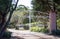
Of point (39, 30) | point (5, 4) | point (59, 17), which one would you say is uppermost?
point (5, 4)

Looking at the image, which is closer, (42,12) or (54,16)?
(54,16)

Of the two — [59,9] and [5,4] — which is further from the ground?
[5,4]

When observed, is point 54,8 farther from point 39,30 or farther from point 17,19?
point 17,19

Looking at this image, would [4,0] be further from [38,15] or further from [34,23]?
[34,23]

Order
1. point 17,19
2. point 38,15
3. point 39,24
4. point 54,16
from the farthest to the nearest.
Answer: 1. point 17,19
2. point 39,24
3. point 38,15
4. point 54,16

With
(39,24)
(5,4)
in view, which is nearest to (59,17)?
(39,24)

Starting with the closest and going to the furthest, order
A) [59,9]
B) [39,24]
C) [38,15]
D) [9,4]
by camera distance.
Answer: [9,4] → [59,9] → [38,15] → [39,24]

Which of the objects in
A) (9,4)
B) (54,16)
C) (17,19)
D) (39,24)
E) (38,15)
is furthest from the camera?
(17,19)

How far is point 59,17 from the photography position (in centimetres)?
2255

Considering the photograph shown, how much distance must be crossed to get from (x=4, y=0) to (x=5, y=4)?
0.85ft

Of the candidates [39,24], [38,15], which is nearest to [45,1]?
[38,15]

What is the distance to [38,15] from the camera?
79.8 feet

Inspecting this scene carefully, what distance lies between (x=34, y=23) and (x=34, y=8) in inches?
231

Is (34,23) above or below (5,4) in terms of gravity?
below
